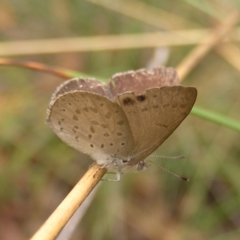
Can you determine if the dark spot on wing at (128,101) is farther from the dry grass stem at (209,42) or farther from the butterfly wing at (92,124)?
the dry grass stem at (209,42)

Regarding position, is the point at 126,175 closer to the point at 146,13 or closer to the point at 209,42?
the point at 209,42

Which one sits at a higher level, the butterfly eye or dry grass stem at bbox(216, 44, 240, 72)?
dry grass stem at bbox(216, 44, 240, 72)

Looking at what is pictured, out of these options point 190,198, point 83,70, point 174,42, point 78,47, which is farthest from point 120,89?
point 83,70

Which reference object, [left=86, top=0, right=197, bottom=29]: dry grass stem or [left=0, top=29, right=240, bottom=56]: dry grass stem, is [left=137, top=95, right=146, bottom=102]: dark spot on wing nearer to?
[left=0, top=29, right=240, bottom=56]: dry grass stem

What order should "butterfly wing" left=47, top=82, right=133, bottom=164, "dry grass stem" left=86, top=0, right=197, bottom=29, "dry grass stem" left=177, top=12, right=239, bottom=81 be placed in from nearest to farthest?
1. "butterfly wing" left=47, top=82, right=133, bottom=164
2. "dry grass stem" left=177, top=12, right=239, bottom=81
3. "dry grass stem" left=86, top=0, right=197, bottom=29

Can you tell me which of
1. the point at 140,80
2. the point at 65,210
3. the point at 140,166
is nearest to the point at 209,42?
the point at 140,80

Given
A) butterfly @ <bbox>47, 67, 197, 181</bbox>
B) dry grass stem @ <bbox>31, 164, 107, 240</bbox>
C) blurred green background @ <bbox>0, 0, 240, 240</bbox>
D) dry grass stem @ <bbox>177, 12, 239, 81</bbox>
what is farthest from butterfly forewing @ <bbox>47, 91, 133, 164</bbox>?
blurred green background @ <bbox>0, 0, 240, 240</bbox>

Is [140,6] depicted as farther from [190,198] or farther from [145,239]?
[145,239]
